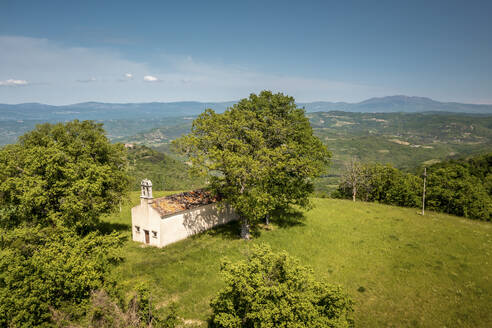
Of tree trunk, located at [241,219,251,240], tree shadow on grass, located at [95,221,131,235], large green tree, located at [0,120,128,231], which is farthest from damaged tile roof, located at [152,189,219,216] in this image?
tree shadow on grass, located at [95,221,131,235]

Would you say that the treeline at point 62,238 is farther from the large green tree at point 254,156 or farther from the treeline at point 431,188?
the treeline at point 431,188

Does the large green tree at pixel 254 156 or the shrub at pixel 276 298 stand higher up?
the large green tree at pixel 254 156

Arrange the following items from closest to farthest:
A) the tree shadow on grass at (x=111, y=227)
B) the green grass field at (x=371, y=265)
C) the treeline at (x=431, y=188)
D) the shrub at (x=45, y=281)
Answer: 1. the shrub at (x=45, y=281)
2. the green grass field at (x=371, y=265)
3. the tree shadow on grass at (x=111, y=227)
4. the treeline at (x=431, y=188)

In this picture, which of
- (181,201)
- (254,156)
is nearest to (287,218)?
(254,156)

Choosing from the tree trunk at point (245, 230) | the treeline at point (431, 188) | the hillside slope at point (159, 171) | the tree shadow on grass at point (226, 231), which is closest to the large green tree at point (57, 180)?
the tree shadow on grass at point (226, 231)

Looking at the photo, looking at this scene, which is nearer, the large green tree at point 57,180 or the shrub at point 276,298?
the shrub at point 276,298

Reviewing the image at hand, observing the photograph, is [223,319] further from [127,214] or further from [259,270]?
[127,214]

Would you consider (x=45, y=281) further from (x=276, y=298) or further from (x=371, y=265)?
(x=371, y=265)
